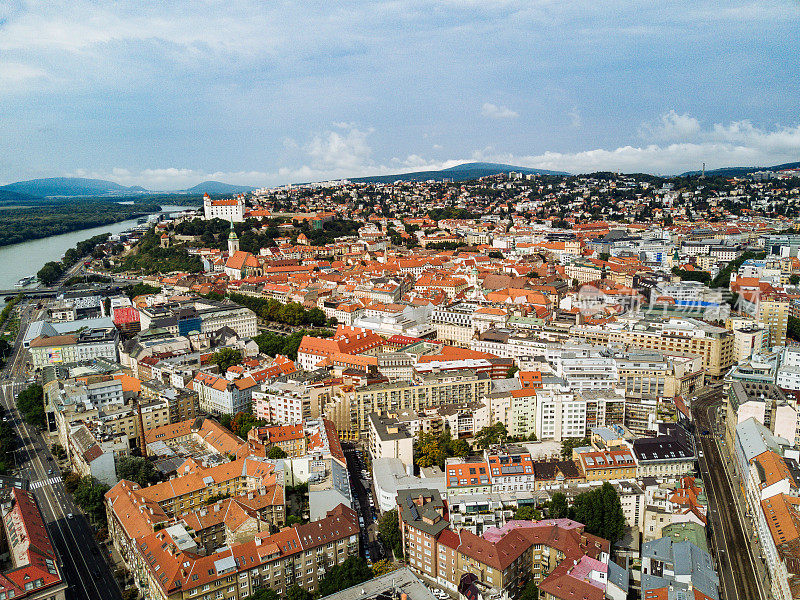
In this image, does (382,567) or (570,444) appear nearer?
(382,567)

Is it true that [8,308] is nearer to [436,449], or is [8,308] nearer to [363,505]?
[363,505]

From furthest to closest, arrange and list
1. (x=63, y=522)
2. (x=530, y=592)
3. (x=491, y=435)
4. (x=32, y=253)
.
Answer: (x=32, y=253) → (x=491, y=435) → (x=63, y=522) → (x=530, y=592)

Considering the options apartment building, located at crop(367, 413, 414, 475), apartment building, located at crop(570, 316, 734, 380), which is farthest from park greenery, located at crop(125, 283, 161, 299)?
apartment building, located at crop(570, 316, 734, 380)

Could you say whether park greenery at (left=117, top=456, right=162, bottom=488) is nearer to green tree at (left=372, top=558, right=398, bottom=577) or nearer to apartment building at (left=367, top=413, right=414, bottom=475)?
apartment building at (left=367, top=413, right=414, bottom=475)

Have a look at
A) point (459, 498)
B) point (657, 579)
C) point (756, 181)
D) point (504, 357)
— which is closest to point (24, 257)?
point (504, 357)

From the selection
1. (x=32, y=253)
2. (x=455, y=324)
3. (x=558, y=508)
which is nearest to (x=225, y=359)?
(x=455, y=324)

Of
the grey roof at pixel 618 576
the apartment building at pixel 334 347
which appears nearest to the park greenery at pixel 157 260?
the apartment building at pixel 334 347

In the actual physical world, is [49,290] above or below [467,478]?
above
